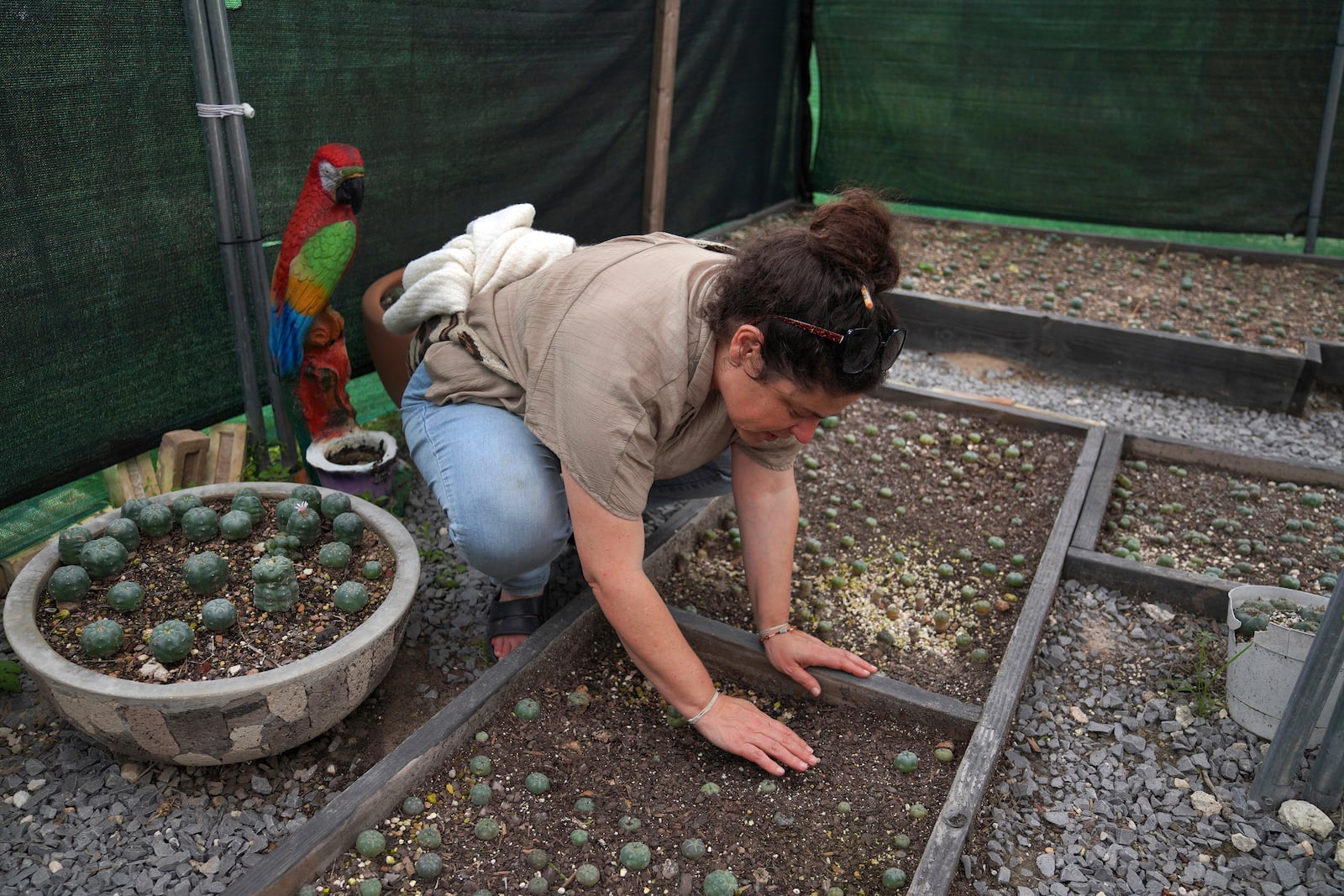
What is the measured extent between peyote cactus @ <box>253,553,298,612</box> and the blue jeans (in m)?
0.35

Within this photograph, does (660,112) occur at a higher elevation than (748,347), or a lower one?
lower

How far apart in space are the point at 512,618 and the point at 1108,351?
3143mm

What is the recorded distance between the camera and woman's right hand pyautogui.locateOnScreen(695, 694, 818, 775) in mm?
1896

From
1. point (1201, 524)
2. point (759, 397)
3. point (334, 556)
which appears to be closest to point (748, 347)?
point (759, 397)

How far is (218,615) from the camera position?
1833mm

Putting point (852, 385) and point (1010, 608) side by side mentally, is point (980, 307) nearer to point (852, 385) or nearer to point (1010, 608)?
point (1010, 608)

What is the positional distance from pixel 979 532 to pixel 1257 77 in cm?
387

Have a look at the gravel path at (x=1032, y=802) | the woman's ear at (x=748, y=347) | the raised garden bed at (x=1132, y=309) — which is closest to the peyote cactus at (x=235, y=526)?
the gravel path at (x=1032, y=802)

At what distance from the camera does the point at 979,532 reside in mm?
2934

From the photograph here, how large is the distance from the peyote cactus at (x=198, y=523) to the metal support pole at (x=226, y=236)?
749 millimetres

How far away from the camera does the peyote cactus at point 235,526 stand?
208 centimetres

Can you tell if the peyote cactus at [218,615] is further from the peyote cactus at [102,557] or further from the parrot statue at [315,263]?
the parrot statue at [315,263]

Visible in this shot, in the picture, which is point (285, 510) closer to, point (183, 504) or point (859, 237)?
point (183, 504)

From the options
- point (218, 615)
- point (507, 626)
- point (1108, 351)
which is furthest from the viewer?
point (1108, 351)
